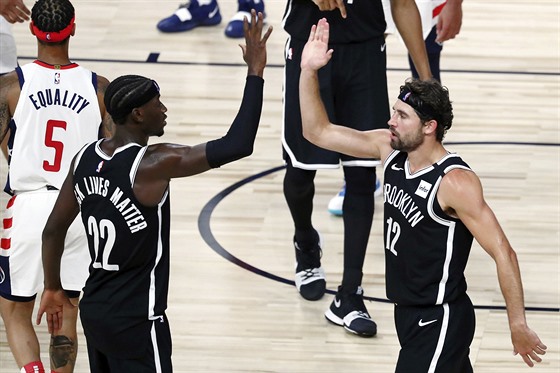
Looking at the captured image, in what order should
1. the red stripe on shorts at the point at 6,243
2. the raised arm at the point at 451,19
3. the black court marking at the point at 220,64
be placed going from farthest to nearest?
the black court marking at the point at 220,64, the raised arm at the point at 451,19, the red stripe on shorts at the point at 6,243

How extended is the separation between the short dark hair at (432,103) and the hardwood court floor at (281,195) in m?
1.57

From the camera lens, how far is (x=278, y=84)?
31.1 ft

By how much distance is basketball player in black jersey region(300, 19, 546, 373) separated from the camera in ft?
15.1

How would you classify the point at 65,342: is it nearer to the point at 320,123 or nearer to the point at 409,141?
the point at 320,123

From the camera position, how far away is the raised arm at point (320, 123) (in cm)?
491

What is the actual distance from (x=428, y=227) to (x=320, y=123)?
0.73 m

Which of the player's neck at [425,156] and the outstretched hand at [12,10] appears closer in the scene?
the player's neck at [425,156]

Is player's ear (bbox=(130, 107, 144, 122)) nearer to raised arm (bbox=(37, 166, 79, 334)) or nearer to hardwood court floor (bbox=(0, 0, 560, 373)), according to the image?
raised arm (bbox=(37, 166, 79, 334))

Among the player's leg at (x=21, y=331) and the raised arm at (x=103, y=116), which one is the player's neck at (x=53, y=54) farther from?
the player's leg at (x=21, y=331)

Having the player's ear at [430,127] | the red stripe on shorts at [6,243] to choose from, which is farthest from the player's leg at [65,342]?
the player's ear at [430,127]

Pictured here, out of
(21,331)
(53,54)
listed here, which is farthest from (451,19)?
(21,331)

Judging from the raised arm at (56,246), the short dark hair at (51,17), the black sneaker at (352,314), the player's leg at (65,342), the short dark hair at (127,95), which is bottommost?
the black sneaker at (352,314)

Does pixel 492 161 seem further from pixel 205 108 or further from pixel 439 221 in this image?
pixel 439 221

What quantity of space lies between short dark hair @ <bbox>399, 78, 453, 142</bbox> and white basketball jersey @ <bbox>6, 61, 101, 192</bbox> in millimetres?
1372
